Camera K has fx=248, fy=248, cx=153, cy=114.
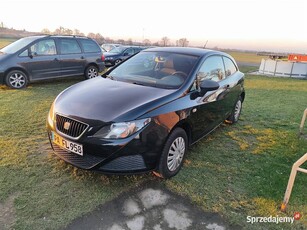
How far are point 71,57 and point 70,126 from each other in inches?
259

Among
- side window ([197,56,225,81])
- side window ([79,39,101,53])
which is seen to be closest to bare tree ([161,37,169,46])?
side window ([79,39,101,53])

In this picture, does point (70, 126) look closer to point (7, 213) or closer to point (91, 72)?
point (7, 213)

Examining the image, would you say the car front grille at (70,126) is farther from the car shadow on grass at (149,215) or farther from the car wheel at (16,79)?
the car wheel at (16,79)

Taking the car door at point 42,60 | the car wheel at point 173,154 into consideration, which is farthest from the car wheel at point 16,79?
the car wheel at point 173,154

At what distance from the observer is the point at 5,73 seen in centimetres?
736

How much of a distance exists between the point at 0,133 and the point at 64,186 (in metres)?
2.14

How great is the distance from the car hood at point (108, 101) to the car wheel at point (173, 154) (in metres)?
0.48

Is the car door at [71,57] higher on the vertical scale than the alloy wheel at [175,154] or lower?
higher

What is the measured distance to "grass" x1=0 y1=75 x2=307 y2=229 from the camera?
8.63 ft

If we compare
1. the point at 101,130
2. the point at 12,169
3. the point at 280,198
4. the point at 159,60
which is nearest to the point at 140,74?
the point at 159,60

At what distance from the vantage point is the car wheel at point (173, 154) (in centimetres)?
298

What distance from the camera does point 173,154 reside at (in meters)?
3.17

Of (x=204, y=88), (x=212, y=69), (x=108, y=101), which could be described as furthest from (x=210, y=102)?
(x=108, y=101)

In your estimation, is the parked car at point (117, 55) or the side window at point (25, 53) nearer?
the side window at point (25, 53)
